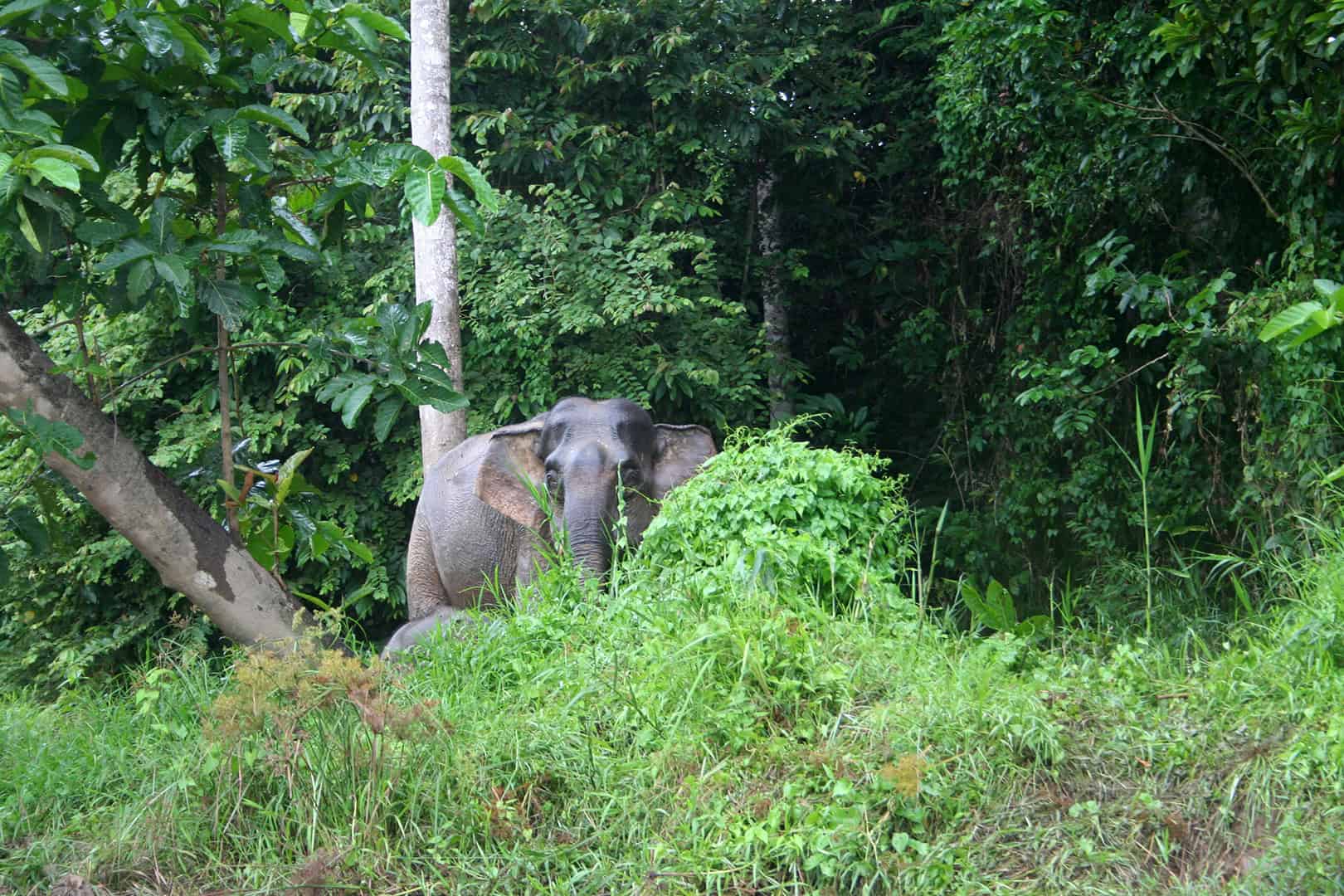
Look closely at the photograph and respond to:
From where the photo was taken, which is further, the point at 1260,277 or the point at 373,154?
the point at 1260,277

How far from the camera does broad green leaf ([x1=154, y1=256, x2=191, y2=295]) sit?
12.6 feet

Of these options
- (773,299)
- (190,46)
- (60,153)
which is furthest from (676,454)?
(60,153)

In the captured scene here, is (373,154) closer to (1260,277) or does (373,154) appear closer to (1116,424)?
(1260,277)

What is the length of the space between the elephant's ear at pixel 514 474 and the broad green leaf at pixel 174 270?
290 centimetres

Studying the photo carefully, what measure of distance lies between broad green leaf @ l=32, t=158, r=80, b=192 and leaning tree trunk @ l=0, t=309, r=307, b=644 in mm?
1093

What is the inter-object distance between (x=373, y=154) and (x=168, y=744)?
6.66 ft

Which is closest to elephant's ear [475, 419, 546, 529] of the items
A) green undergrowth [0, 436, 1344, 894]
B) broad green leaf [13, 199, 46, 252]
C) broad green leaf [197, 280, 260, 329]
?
green undergrowth [0, 436, 1344, 894]

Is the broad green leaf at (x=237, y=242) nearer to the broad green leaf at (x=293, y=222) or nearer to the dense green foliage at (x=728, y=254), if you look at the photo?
the dense green foliage at (x=728, y=254)

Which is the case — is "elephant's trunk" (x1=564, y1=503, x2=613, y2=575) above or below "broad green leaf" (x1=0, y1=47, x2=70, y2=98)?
below

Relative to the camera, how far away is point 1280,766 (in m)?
3.64

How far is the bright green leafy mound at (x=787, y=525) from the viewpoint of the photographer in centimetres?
504

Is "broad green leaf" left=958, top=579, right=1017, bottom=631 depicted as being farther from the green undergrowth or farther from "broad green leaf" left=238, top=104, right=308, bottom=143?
"broad green leaf" left=238, top=104, right=308, bottom=143

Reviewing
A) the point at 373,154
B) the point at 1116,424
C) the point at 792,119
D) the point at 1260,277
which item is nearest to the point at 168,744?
the point at 373,154

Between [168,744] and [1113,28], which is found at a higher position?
[1113,28]
